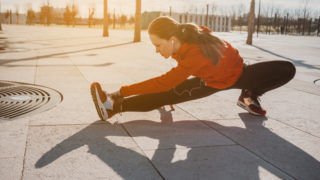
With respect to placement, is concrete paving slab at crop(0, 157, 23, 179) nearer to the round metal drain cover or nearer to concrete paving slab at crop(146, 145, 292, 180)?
concrete paving slab at crop(146, 145, 292, 180)

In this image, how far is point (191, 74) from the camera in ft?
10.6

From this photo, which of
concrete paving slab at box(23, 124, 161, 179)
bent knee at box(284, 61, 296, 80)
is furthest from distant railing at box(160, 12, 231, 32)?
concrete paving slab at box(23, 124, 161, 179)

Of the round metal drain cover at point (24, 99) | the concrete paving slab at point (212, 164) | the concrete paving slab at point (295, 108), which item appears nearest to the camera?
the concrete paving slab at point (212, 164)

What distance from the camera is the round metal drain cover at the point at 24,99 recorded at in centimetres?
372

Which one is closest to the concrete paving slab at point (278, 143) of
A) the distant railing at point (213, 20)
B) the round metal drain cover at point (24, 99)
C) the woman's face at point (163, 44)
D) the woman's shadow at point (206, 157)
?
the woman's shadow at point (206, 157)

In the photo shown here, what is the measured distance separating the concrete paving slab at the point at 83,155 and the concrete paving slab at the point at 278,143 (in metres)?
1.04

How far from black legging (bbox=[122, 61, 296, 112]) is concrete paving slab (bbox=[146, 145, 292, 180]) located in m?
0.84

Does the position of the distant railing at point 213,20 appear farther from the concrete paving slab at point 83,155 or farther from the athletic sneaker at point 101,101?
the concrete paving slab at point 83,155

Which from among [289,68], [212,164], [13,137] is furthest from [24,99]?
[289,68]

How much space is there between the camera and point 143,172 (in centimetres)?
227

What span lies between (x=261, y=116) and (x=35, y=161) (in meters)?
2.73

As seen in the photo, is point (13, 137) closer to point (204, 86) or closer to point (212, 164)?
point (212, 164)

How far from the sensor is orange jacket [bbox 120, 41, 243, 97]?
3082 millimetres

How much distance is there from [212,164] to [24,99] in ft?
9.87
